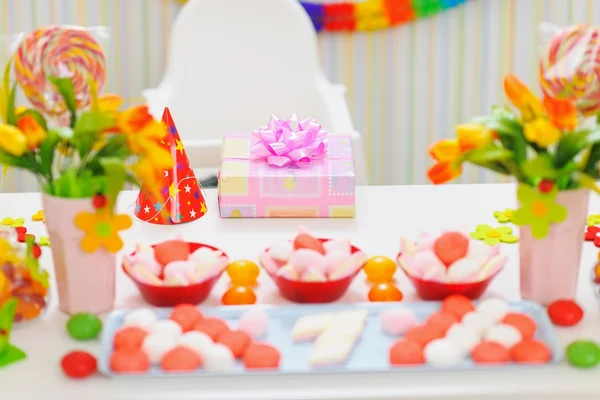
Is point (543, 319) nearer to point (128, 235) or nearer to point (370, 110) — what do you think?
point (128, 235)

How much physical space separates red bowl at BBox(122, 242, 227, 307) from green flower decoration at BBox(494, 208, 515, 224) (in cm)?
57

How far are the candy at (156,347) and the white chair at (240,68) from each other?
1.60 meters

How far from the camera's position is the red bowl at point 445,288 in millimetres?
1319

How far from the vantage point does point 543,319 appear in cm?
126

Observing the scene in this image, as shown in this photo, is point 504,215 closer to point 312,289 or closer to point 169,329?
point 312,289

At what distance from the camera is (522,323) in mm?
1227


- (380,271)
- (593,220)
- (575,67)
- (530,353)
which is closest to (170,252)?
(380,271)

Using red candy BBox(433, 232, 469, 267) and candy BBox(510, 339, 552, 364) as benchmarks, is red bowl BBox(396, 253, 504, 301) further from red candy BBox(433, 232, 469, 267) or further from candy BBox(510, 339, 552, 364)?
candy BBox(510, 339, 552, 364)

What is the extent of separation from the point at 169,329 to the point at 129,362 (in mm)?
82

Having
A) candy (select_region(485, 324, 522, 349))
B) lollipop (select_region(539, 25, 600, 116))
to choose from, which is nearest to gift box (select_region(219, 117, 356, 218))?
lollipop (select_region(539, 25, 600, 116))

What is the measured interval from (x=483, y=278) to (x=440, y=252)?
2.9 inches

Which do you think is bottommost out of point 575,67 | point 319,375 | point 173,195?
point 319,375

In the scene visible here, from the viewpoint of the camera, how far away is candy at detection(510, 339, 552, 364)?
1.17m

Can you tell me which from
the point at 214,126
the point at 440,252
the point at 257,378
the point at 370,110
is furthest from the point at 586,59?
the point at 370,110
